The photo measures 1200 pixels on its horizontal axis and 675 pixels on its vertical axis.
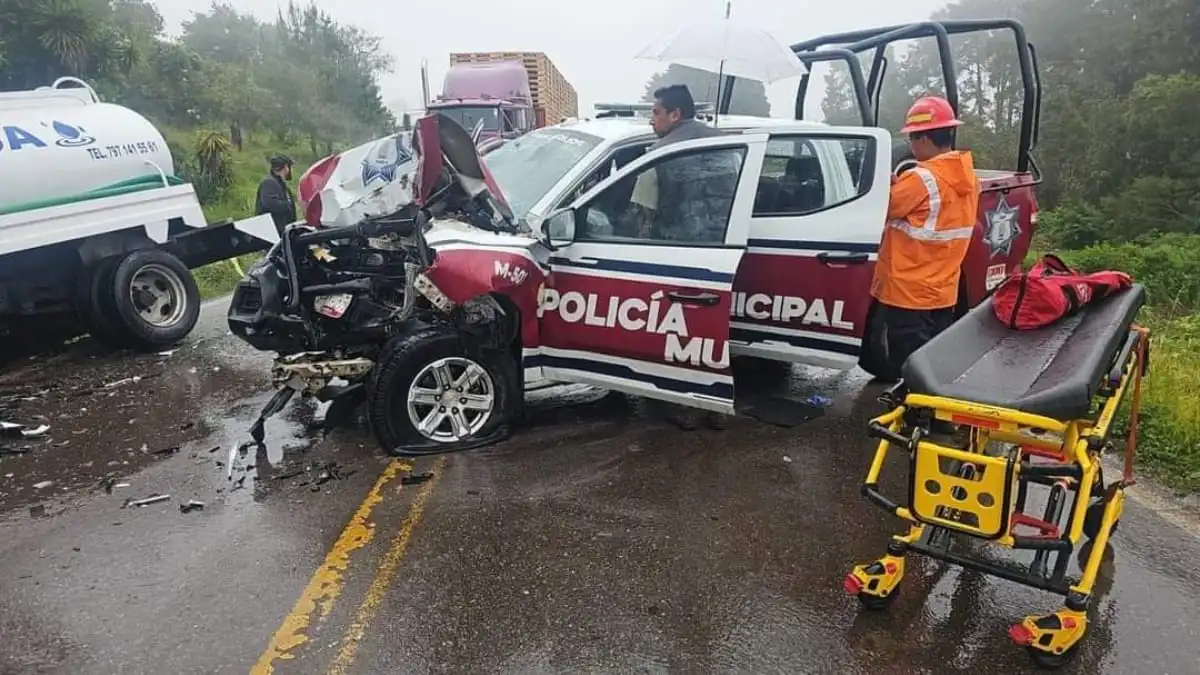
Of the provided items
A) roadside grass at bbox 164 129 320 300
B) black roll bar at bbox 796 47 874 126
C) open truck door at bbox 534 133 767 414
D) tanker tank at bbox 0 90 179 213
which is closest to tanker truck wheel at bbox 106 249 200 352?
tanker tank at bbox 0 90 179 213

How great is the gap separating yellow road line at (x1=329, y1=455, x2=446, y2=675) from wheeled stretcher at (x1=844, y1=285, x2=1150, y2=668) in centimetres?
181

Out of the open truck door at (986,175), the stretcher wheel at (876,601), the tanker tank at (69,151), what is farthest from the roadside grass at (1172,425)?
the tanker tank at (69,151)

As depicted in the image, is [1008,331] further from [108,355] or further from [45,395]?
[108,355]

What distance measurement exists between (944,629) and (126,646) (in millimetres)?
2975

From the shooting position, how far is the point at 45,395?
6.27m

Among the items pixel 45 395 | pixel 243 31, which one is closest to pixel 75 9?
pixel 45 395

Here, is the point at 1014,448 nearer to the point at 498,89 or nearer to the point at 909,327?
the point at 909,327

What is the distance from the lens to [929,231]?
457 centimetres

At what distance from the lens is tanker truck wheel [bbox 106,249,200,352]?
7.19 m

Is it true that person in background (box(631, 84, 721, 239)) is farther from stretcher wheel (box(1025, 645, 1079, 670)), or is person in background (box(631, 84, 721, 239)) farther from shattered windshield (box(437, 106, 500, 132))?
shattered windshield (box(437, 106, 500, 132))

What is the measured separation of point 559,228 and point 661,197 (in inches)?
23.7

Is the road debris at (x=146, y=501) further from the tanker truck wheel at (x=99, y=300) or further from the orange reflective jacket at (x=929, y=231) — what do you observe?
the orange reflective jacket at (x=929, y=231)

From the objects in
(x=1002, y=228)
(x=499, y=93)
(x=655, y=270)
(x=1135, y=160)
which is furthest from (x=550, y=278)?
(x=1135, y=160)

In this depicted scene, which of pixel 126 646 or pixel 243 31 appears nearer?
pixel 126 646
